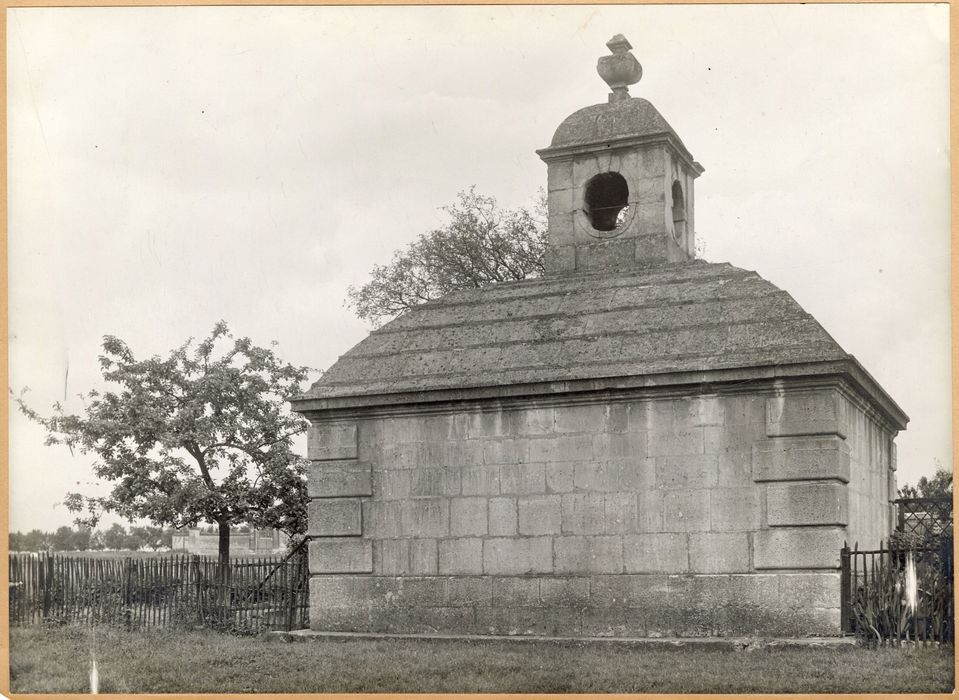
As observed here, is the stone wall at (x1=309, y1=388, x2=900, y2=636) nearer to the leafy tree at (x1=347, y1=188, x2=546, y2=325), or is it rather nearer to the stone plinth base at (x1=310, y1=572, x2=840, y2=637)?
the stone plinth base at (x1=310, y1=572, x2=840, y2=637)

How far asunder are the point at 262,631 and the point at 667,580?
5.36 m

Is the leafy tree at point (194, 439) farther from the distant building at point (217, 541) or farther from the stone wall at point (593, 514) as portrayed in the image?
the distant building at point (217, 541)

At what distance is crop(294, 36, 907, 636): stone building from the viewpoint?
1158 centimetres

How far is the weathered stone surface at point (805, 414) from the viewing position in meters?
11.5

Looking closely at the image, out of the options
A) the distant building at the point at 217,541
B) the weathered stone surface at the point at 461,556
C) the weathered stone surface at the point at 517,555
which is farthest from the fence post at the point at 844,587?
the distant building at the point at 217,541

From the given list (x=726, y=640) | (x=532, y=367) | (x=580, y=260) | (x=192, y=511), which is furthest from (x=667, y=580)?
(x=192, y=511)

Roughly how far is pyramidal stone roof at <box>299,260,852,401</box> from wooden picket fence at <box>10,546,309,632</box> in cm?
302

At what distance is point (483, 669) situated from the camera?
10703mm

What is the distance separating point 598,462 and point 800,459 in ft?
6.81

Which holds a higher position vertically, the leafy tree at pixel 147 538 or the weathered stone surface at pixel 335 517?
the weathered stone surface at pixel 335 517

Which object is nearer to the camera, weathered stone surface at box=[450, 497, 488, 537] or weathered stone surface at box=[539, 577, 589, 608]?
weathered stone surface at box=[539, 577, 589, 608]

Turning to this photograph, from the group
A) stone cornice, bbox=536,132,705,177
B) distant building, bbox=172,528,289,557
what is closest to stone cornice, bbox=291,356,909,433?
stone cornice, bbox=536,132,705,177

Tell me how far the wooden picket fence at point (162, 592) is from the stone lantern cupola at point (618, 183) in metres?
5.48

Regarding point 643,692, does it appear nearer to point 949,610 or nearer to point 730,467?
point 730,467
